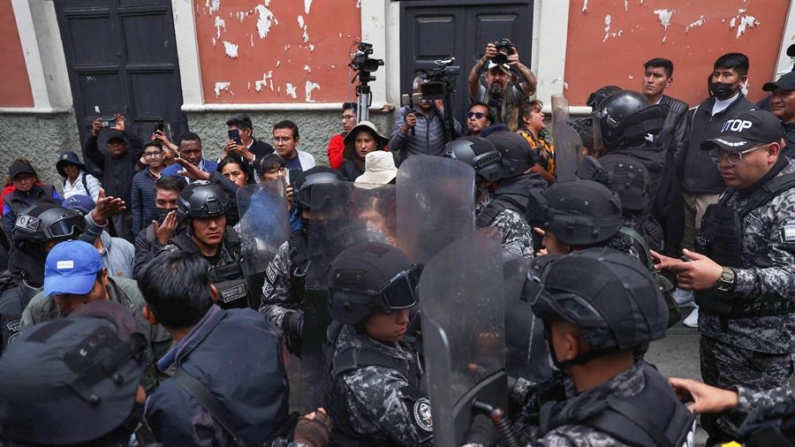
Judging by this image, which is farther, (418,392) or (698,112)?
(698,112)

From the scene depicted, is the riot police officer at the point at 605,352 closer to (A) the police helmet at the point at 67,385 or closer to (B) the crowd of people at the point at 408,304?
(B) the crowd of people at the point at 408,304

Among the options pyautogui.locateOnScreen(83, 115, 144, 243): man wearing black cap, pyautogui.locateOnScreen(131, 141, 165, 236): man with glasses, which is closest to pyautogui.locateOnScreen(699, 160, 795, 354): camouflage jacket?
pyautogui.locateOnScreen(131, 141, 165, 236): man with glasses

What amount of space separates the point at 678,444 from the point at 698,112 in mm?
4113

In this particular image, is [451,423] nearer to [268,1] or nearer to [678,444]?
[678,444]

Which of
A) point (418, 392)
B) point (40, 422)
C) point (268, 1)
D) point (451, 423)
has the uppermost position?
point (268, 1)

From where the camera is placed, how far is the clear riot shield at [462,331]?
4.29 ft

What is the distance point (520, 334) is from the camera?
1.95m

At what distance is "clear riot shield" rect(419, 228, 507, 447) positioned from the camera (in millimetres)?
1307

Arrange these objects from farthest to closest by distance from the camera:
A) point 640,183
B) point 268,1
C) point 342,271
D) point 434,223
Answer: point 268,1
point 640,183
point 434,223
point 342,271

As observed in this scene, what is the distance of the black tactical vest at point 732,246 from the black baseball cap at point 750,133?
210mm

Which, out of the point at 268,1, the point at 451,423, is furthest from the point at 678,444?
the point at 268,1

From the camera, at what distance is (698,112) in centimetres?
468

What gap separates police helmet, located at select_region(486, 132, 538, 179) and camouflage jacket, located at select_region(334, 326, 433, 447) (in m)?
1.74

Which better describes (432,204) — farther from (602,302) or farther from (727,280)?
(727,280)
